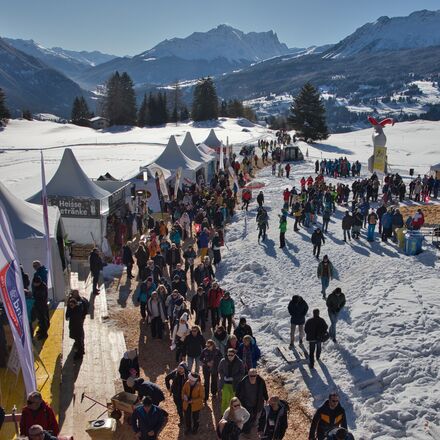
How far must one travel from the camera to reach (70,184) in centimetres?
1639

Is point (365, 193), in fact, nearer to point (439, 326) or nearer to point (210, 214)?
point (210, 214)

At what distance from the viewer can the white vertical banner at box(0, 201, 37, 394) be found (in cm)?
566

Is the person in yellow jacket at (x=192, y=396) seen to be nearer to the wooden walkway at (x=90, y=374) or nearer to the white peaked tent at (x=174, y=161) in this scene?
the wooden walkway at (x=90, y=374)

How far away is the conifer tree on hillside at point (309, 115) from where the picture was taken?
175 feet

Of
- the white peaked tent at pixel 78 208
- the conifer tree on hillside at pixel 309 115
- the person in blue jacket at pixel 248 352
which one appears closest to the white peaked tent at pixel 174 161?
the white peaked tent at pixel 78 208

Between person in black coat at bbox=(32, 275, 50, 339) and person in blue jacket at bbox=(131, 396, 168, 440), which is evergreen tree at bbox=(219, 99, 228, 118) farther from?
person in blue jacket at bbox=(131, 396, 168, 440)

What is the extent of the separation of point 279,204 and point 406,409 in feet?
54.9

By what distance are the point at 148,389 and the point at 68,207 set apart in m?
9.72

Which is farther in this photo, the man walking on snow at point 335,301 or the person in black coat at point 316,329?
the man walking on snow at point 335,301

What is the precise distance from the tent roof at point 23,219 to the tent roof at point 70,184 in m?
4.06

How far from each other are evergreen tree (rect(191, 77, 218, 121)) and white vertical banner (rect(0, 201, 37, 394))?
74.4 meters

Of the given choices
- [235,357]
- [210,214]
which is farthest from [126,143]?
[235,357]

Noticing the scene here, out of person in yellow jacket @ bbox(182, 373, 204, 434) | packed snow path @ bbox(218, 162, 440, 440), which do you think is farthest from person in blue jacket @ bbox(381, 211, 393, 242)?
person in yellow jacket @ bbox(182, 373, 204, 434)

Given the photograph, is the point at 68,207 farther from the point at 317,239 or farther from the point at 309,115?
the point at 309,115
